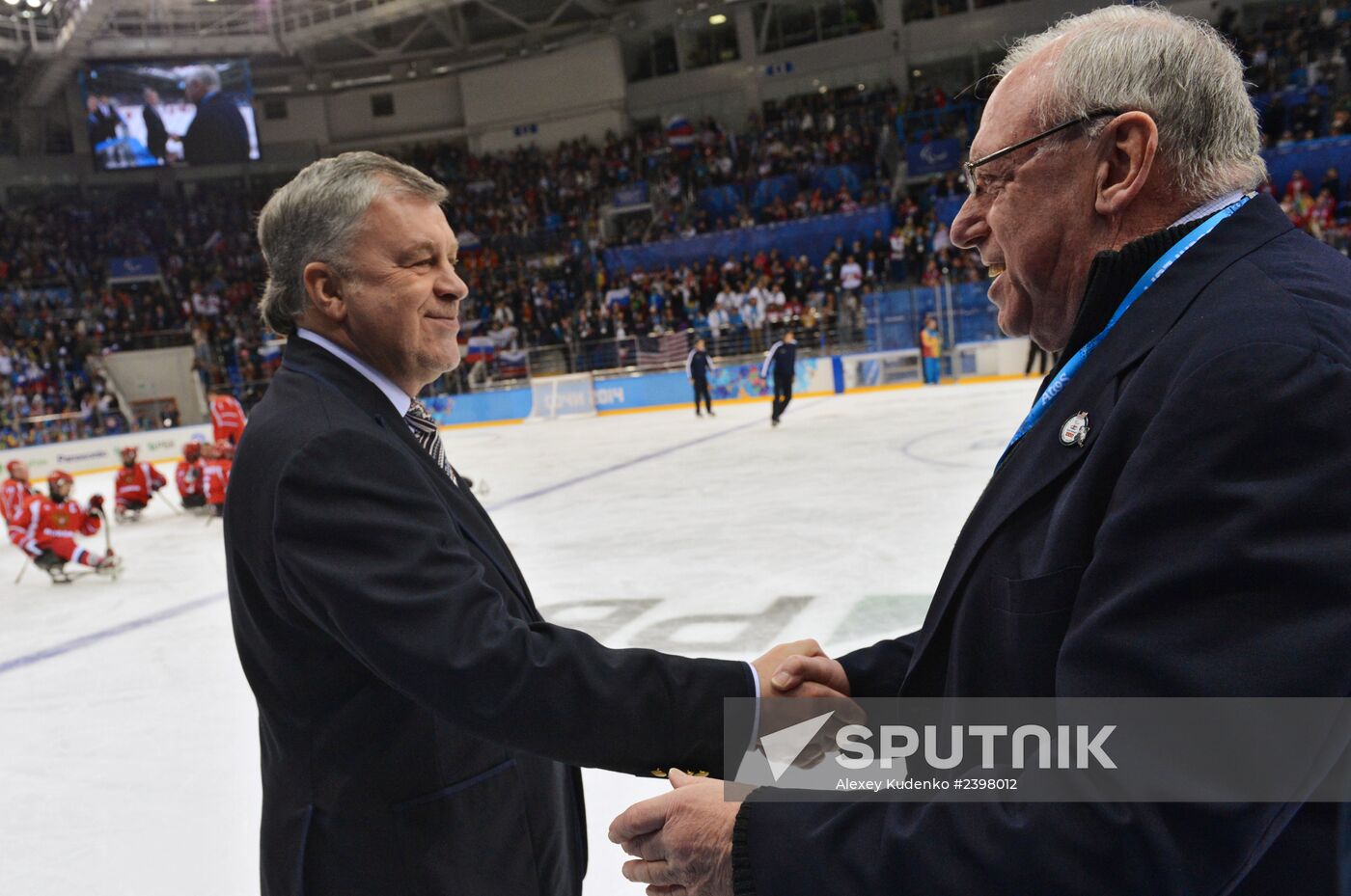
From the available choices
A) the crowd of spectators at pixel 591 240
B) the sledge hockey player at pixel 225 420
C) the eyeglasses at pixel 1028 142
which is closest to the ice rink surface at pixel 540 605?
the sledge hockey player at pixel 225 420

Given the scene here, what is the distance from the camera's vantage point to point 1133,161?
117 cm

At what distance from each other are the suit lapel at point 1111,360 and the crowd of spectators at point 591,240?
18.2 metres

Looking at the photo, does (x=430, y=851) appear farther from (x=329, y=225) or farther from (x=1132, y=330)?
(x=1132, y=330)

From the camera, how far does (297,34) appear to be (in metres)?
26.7

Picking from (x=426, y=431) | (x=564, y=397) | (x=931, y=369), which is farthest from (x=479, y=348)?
(x=426, y=431)

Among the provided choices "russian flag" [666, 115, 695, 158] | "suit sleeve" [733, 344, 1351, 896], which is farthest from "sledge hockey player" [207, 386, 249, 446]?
"russian flag" [666, 115, 695, 158]

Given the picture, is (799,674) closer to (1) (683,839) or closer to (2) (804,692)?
(2) (804,692)

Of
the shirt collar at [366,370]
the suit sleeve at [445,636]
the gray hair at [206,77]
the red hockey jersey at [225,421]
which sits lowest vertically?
the red hockey jersey at [225,421]

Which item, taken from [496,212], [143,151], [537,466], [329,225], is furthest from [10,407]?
[329,225]

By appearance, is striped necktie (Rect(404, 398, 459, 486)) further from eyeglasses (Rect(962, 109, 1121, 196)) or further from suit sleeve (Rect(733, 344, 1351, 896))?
suit sleeve (Rect(733, 344, 1351, 896))

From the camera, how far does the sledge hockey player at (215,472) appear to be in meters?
10.8

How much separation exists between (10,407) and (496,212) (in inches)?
536

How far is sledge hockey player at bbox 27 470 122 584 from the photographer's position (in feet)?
26.2

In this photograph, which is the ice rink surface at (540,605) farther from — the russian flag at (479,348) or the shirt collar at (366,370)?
the russian flag at (479,348)
